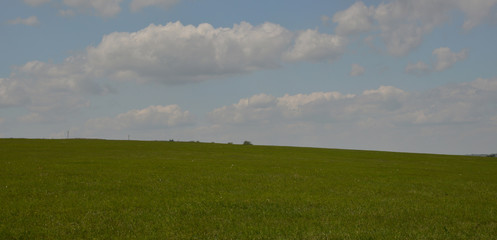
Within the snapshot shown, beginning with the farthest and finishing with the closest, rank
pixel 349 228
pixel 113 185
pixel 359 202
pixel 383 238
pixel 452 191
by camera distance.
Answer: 1. pixel 452 191
2. pixel 113 185
3. pixel 359 202
4. pixel 349 228
5. pixel 383 238

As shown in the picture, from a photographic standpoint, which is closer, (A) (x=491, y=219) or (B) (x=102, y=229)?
(B) (x=102, y=229)

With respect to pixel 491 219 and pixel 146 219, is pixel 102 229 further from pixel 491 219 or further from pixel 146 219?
pixel 491 219

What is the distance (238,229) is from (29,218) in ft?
26.7

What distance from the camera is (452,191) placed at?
26000 millimetres

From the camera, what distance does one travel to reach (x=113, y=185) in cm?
2333

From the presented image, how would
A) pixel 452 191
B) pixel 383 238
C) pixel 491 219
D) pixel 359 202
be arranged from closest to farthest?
pixel 383 238
pixel 491 219
pixel 359 202
pixel 452 191

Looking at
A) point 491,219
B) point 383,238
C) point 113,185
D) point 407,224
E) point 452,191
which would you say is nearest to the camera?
point 383,238

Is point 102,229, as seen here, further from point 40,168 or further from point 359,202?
point 40,168

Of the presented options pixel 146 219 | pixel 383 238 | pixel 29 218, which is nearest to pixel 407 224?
→ pixel 383 238

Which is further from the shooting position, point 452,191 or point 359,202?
point 452,191

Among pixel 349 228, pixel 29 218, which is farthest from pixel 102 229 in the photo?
pixel 349 228

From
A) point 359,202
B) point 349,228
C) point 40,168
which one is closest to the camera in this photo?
point 349,228

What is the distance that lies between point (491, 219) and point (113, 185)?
19100mm

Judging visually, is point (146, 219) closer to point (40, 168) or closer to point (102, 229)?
point (102, 229)
